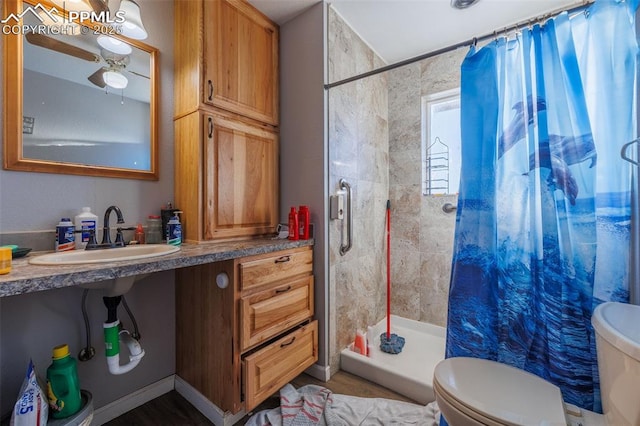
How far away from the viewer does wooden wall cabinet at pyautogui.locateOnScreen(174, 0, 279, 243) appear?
59.4 inches

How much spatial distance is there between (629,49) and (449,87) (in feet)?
4.42

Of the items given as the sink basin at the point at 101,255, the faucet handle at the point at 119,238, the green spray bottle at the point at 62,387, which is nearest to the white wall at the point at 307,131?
the sink basin at the point at 101,255

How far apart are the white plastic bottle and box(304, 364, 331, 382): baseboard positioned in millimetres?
1461

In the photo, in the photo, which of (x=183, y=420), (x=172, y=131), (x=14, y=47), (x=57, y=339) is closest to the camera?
(x=14, y=47)

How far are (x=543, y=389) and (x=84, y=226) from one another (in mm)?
2014

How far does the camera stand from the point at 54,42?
4.05 ft

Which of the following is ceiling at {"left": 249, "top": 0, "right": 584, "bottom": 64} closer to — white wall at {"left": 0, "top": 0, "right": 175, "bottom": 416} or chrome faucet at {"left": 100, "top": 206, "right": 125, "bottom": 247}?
white wall at {"left": 0, "top": 0, "right": 175, "bottom": 416}

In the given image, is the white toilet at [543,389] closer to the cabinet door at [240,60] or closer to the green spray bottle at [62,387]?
the green spray bottle at [62,387]

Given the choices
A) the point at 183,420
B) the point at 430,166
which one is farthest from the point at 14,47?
the point at 430,166

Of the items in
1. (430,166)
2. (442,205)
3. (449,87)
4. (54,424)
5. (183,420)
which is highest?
(449,87)

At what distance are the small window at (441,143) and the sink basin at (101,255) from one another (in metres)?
2.06

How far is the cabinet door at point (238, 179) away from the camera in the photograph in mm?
1538

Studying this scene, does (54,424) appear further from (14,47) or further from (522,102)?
(522,102)

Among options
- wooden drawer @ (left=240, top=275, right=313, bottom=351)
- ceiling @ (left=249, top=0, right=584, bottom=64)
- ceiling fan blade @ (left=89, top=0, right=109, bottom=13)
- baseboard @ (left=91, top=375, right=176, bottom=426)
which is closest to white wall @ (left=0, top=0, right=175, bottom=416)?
baseboard @ (left=91, top=375, right=176, bottom=426)
